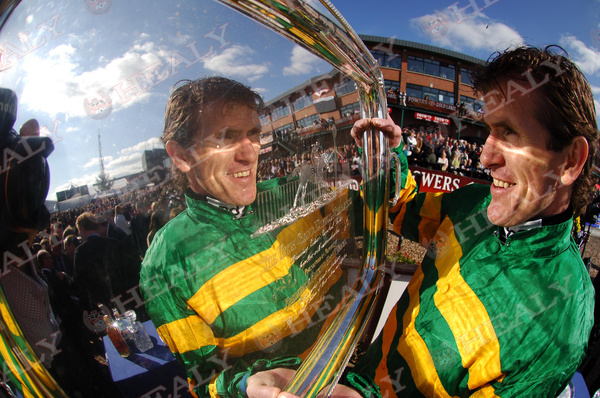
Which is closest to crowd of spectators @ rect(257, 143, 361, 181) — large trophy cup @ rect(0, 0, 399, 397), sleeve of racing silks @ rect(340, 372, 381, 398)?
large trophy cup @ rect(0, 0, 399, 397)

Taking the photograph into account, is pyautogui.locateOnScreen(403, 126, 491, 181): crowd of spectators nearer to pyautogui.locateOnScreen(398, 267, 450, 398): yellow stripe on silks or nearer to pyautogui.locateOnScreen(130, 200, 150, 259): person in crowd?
pyautogui.locateOnScreen(398, 267, 450, 398): yellow stripe on silks

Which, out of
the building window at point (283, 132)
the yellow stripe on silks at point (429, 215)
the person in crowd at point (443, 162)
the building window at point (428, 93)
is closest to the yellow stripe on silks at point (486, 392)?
the yellow stripe on silks at point (429, 215)

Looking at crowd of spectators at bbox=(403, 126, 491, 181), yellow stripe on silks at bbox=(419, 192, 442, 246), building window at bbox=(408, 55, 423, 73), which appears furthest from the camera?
building window at bbox=(408, 55, 423, 73)

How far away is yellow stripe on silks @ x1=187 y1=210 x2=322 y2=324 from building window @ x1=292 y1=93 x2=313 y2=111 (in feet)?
0.77

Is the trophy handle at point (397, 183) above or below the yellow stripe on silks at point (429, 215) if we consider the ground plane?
above

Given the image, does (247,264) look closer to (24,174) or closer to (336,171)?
(24,174)

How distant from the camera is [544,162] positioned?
2.75ft

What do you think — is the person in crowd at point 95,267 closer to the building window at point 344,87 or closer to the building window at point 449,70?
the building window at point 344,87

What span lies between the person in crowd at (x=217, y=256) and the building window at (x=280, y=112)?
0.05 meters

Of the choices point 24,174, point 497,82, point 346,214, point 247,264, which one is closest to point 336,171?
point 346,214

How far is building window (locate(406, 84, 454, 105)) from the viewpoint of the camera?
40.8ft

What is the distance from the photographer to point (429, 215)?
121 centimetres

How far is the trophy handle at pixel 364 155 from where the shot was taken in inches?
21.5

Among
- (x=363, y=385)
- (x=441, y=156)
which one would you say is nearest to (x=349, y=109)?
(x=363, y=385)
